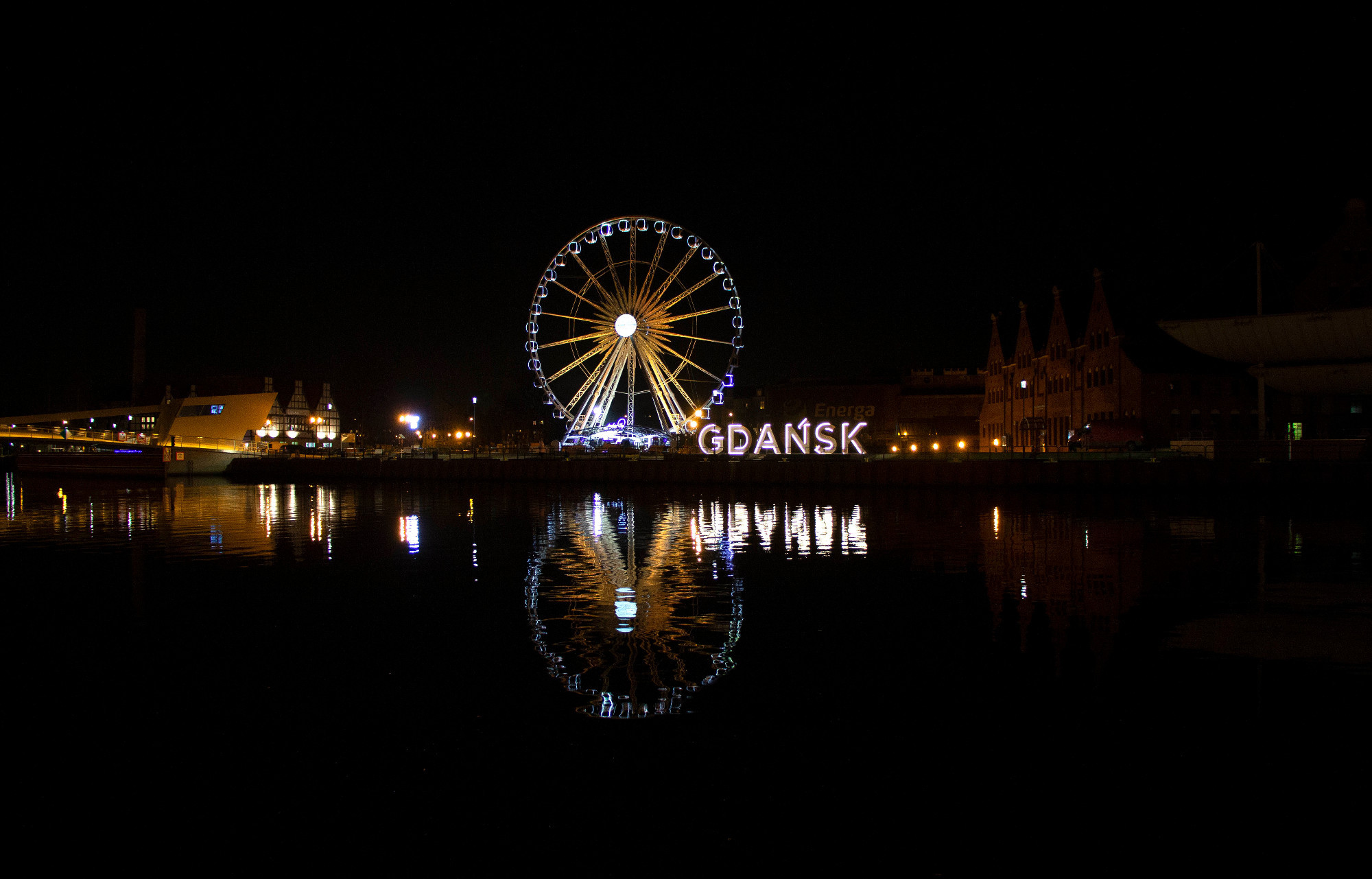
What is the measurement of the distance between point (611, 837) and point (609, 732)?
2164 millimetres

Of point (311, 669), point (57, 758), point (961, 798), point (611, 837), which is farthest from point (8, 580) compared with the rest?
point (961, 798)

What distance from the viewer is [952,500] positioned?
138 feet

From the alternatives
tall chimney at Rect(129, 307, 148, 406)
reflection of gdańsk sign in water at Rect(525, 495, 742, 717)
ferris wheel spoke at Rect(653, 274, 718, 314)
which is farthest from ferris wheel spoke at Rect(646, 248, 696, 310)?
tall chimney at Rect(129, 307, 148, 406)

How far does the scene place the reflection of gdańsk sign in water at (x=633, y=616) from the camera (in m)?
10.9

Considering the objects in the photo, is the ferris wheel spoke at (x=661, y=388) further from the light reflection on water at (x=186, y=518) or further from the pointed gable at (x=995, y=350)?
the pointed gable at (x=995, y=350)

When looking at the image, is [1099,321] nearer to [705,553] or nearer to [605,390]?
[605,390]

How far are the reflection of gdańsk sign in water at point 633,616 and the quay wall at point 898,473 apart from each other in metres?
27.1

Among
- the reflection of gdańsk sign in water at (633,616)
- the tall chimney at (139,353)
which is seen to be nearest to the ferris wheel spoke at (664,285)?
the reflection of gdańsk sign in water at (633,616)

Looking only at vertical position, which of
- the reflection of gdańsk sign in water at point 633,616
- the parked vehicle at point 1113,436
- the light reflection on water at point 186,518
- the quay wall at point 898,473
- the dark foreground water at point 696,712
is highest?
the parked vehicle at point 1113,436

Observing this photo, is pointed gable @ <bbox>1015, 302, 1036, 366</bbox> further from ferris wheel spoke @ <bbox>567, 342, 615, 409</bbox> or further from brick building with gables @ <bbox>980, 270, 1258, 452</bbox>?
ferris wheel spoke @ <bbox>567, 342, 615, 409</bbox>

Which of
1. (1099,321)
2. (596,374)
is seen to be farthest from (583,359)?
(1099,321)

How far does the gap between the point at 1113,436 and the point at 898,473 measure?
13.9 metres

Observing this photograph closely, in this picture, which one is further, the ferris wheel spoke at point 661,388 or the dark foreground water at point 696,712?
the ferris wheel spoke at point 661,388

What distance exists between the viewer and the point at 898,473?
52.6 meters
